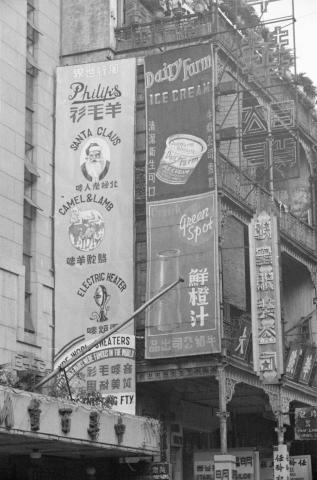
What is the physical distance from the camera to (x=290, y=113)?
41500 mm

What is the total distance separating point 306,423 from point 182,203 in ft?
30.2

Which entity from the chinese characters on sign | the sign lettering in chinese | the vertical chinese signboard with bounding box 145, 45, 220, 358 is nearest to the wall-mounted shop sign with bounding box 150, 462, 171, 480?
the vertical chinese signboard with bounding box 145, 45, 220, 358

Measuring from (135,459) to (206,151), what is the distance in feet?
32.8

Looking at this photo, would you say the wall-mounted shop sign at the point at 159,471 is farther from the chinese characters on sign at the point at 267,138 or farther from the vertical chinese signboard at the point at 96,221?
the chinese characters on sign at the point at 267,138

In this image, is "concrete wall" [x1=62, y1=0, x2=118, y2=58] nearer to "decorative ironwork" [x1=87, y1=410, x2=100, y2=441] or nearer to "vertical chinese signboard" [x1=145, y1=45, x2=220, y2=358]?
"vertical chinese signboard" [x1=145, y1=45, x2=220, y2=358]

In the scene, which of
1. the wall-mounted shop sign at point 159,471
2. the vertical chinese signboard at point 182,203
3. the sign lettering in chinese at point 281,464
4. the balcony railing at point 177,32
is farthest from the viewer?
the balcony railing at point 177,32

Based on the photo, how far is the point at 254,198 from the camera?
125 feet

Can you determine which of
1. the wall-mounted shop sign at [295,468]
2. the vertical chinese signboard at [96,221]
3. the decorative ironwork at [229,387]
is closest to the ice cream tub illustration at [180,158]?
the vertical chinese signboard at [96,221]

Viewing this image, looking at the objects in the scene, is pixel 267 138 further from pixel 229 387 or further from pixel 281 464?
pixel 281 464

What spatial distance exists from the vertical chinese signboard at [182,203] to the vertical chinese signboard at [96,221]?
97 centimetres

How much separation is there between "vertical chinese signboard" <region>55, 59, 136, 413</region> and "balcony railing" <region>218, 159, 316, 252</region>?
314 centimetres

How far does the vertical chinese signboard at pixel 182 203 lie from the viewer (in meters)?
33.8

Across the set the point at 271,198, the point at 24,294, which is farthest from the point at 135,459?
the point at 271,198

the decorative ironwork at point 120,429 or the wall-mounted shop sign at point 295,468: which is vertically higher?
the decorative ironwork at point 120,429
